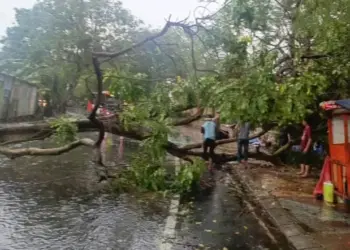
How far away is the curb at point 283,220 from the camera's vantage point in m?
5.95

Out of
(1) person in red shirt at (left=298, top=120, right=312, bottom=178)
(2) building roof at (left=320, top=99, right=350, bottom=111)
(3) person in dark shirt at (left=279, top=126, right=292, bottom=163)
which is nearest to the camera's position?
(2) building roof at (left=320, top=99, right=350, bottom=111)

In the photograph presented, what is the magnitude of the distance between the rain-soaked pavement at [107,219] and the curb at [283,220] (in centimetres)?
25

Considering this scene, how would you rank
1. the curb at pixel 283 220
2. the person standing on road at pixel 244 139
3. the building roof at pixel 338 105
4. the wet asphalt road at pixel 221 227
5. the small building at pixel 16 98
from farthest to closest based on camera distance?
the small building at pixel 16 98 → the person standing on road at pixel 244 139 → the building roof at pixel 338 105 → the wet asphalt road at pixel 221 227 → the curb at pixel 283 220

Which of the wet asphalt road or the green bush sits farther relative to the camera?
the green bush

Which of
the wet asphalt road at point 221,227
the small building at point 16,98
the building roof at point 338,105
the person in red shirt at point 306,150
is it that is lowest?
the wet asphalt road at point 221,227

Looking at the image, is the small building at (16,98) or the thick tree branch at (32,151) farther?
the small building at (16,98)

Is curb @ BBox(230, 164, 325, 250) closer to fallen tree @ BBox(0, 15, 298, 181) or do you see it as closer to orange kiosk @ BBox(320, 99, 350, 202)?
orange kiosk @ BBox(320, 99, 350, 202)

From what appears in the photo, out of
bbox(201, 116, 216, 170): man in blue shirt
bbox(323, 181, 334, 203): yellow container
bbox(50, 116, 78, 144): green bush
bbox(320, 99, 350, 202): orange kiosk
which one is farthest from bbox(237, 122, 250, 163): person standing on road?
bbox(50, 116, 78, 144): green bush

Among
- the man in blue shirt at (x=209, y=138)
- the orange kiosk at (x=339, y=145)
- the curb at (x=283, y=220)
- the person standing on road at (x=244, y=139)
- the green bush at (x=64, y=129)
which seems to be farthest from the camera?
the person standing on road at (x=244, y=139)

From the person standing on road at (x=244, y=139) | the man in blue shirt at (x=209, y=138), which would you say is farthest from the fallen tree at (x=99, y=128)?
the person standing on road at (x=244, y=139)

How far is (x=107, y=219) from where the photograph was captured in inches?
283

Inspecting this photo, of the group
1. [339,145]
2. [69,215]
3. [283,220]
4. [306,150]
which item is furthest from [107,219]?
[306,150]

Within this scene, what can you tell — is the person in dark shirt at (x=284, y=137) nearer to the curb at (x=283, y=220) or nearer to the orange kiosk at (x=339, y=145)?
the curb at (x=283, y=220)

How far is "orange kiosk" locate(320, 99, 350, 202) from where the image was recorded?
312 inches
